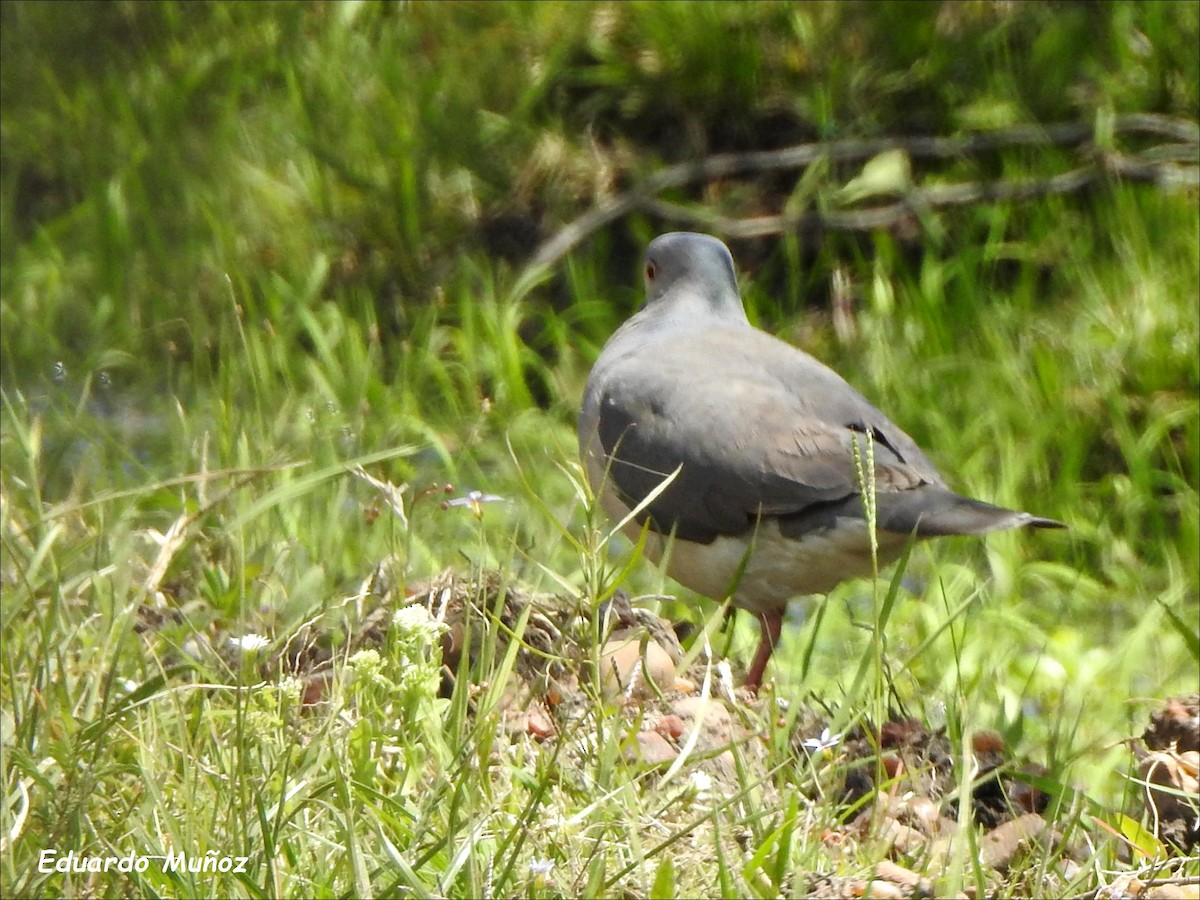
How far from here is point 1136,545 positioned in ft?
16.0

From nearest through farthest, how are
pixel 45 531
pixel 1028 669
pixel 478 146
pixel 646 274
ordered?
pixel 45 531 < pixel 1028 669 < pixel 646 274 < pixel 478 146

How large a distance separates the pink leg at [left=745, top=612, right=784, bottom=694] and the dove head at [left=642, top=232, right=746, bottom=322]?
856 mm

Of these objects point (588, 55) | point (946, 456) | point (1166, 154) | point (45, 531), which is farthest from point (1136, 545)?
point (45, 531)

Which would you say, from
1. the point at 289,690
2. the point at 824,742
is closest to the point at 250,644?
the point at 289,690

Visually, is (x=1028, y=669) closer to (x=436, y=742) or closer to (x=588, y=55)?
(x=436, y=742)

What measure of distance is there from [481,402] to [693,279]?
2.04ft

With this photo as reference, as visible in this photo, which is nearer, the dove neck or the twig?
the dove neck

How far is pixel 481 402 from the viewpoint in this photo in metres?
4.41

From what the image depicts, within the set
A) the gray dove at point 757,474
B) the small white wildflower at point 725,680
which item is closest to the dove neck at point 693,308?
the gray dove at point 757,474

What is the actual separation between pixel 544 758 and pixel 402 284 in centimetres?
371

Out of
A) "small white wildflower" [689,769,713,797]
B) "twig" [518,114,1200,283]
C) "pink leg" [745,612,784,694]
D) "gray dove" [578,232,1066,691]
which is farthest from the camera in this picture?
"twig" [518,114,1200,283]

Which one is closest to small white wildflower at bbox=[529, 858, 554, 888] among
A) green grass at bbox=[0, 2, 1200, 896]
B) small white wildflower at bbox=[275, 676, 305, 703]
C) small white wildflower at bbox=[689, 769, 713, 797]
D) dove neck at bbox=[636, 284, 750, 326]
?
green grass at bbox=[0, 2, 1200, 896]

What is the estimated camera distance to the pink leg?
3.47 m

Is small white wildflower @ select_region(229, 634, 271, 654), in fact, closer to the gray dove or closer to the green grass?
the green grass
